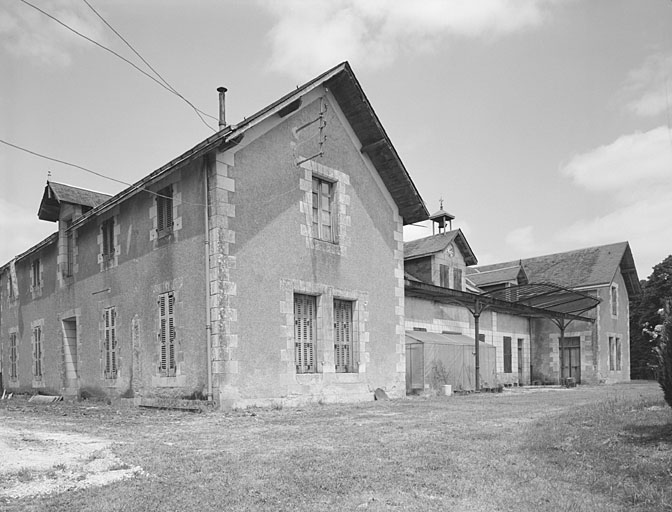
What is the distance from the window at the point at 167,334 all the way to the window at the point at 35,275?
29.0 feet

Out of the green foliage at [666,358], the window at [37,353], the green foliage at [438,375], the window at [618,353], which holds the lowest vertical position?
the window at [618,353]

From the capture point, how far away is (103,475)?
18.8 feet

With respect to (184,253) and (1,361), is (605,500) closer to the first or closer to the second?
(184,253)

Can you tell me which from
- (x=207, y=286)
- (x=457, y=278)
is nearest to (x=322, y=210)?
(x=207, y=286)

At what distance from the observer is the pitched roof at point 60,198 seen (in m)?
18.1

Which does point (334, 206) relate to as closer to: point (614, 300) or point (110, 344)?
point (110, 344)

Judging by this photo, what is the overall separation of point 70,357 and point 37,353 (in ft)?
9.22

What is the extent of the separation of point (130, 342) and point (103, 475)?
9648 millimetres

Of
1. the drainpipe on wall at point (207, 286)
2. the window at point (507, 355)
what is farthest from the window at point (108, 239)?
the window at point (507, 355)

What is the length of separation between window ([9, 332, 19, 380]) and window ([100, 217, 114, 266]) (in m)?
8.51

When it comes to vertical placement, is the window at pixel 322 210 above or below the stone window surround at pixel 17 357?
above

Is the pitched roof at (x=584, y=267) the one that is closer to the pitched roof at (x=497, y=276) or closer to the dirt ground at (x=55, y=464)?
the pitched roof at (x=497, y=276)

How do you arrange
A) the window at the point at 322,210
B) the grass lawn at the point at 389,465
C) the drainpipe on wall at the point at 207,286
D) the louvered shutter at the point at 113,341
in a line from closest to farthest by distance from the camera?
the grass lawn at the point at 389,465
the drainpipe on wall at the point at 207,286
the window at the point at 322,210
the louvered shutter at the point at 113,341

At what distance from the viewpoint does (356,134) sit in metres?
16.7
